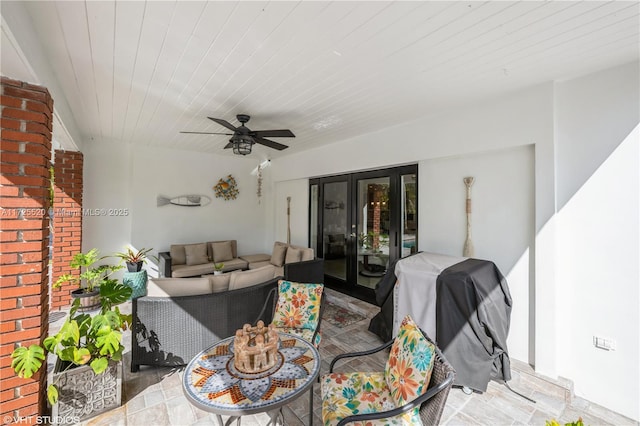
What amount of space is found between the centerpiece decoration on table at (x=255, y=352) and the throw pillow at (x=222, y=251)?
4239 mm

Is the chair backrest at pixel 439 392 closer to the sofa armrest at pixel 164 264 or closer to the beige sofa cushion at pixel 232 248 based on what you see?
the sofa armrest at pixel 164 264

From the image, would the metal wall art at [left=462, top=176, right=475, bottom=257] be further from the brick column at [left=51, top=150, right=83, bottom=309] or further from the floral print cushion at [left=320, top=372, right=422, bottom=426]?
the brick column at [left=51, top=150, right=83, bottom=309]

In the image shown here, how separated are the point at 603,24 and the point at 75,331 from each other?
412cm

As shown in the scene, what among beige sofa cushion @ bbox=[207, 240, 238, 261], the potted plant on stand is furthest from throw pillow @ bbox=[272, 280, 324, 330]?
beige sofa cushion @ bbox=[207, 240, 238, 261]

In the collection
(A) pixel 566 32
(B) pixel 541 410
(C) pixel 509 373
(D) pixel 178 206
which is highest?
(A) pixel 566 32

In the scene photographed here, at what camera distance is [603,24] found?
1.78 m

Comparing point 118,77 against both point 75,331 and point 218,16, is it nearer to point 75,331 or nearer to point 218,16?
point 218,16

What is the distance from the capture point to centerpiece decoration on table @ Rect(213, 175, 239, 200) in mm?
6230

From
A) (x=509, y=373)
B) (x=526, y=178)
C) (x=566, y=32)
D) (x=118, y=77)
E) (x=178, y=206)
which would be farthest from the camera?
(x=178, y=206)

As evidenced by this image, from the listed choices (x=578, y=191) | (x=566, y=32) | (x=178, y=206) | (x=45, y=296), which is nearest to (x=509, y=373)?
(x=578, y=191)

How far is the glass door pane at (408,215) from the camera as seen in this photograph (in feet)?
12.7

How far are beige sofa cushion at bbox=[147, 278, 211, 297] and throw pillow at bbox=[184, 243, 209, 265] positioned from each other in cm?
283

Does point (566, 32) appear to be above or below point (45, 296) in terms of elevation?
above

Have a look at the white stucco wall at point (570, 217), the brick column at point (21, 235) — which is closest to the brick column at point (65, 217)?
the brick column at point (21, 235)
